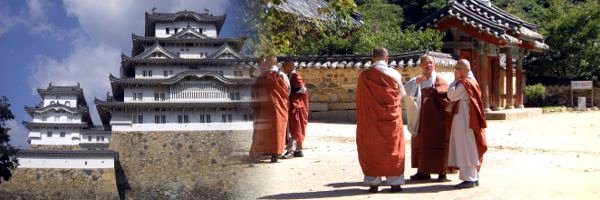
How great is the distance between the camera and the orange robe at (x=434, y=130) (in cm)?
730

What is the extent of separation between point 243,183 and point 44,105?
53 centimetres

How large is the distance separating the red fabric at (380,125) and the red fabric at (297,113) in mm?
3364

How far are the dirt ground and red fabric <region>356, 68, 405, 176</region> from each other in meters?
0.29

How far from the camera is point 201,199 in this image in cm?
181

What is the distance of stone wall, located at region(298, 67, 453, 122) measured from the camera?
16.1m

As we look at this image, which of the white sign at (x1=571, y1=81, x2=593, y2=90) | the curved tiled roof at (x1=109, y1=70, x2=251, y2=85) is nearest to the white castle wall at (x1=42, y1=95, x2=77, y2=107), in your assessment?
the curved tiled roof at (x1=109, y1=70, x2=251, y2=85)

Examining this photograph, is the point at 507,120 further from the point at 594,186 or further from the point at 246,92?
the point at 246,92

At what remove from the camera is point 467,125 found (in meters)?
7.00

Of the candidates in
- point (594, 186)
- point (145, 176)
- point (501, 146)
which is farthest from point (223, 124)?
point (501, 146)

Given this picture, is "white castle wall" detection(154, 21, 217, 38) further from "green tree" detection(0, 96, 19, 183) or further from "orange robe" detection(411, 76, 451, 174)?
"orange robe" detection(411, 76, 451, 174)

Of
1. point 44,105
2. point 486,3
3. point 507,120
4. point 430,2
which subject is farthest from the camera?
point 430,2

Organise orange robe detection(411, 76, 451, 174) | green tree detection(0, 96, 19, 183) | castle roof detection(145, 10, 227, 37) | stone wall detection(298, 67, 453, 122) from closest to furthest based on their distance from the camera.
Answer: green tree detection(0, 96, 19, 183), castle roof detection(145, 10, 227, 37), orange robe detection(411, 76, 451, 174), stone wall detection(298, 67, 453, 122)

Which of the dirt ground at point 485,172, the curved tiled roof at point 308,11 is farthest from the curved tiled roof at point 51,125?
the curved tiled roof at point 308,11

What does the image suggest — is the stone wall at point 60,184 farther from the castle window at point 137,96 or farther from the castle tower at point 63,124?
the castle window at point 137,96
